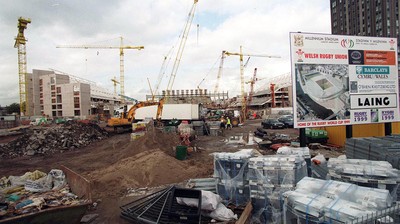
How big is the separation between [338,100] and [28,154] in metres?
20.9

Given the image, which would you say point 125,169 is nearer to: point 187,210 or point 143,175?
point 143,175

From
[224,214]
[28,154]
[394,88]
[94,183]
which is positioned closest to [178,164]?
[94,183]

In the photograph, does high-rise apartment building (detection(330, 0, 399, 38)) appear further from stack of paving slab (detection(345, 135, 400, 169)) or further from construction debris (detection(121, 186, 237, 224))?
construction debris (detection(121, 186, 237, 224))

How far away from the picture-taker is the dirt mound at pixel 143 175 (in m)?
8.57

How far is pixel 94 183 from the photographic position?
871 centimetres

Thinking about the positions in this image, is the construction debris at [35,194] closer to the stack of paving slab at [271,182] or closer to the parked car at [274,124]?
the stack of paving slab at [271,182]

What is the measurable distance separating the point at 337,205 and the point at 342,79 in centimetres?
720

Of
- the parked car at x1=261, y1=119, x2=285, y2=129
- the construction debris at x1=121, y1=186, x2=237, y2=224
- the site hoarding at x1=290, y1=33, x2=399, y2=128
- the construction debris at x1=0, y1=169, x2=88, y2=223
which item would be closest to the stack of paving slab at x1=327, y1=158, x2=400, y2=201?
the construction debris at x1=121, y1=186, x2=237, y2=224

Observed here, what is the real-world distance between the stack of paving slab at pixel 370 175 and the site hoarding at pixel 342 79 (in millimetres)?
3815

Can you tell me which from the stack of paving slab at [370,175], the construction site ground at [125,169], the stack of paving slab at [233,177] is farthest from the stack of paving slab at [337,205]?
the construction site ground at [125,169]

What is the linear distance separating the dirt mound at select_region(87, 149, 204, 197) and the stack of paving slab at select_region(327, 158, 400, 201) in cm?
574

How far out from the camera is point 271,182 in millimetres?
5070

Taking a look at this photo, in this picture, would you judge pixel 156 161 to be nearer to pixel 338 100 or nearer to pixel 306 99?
pixel 306 99

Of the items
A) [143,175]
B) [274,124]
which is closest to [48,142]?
[143,175]
